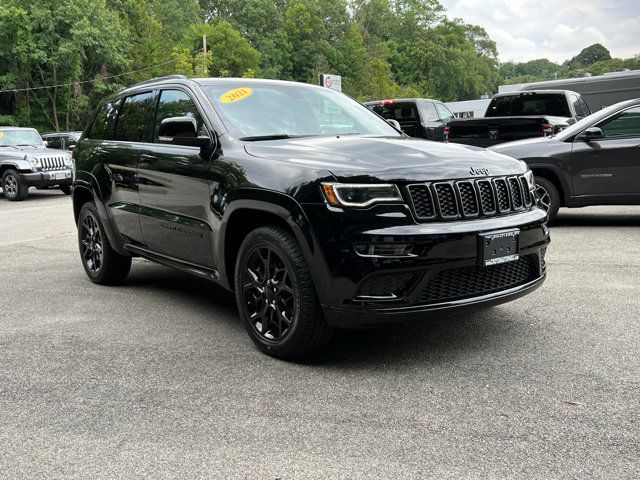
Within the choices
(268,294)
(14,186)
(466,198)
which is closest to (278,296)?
(268,294)

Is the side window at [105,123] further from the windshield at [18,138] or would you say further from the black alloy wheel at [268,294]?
the windshield at [18,138]

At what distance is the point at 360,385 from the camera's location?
3752mm

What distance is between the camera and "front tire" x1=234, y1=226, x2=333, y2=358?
3.90 metres

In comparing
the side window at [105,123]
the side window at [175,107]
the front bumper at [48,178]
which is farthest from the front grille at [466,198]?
the front bumper at [48,178]

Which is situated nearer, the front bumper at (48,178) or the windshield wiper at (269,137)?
the windshield wiper at (269,137)

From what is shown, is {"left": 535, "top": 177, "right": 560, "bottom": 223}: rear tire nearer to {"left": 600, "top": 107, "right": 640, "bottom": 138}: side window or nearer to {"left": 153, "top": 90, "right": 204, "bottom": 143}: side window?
{"left": 600, "top": 107, "right": 640, "bottom": 138}: side window

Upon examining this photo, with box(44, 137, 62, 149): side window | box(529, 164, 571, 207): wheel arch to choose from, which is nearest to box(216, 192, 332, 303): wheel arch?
box(529, 164, 571, 207): wheel arch

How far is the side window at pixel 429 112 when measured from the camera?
19578 mm

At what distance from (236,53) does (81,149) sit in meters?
65.5

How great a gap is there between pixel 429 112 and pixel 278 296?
1654cm

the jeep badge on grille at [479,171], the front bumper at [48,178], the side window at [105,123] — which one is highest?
the side window at [105,123]

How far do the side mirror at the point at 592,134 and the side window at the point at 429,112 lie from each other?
425 inches

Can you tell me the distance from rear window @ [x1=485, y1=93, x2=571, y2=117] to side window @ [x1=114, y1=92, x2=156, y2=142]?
1110 cm

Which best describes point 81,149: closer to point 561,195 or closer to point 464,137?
point 561,195
